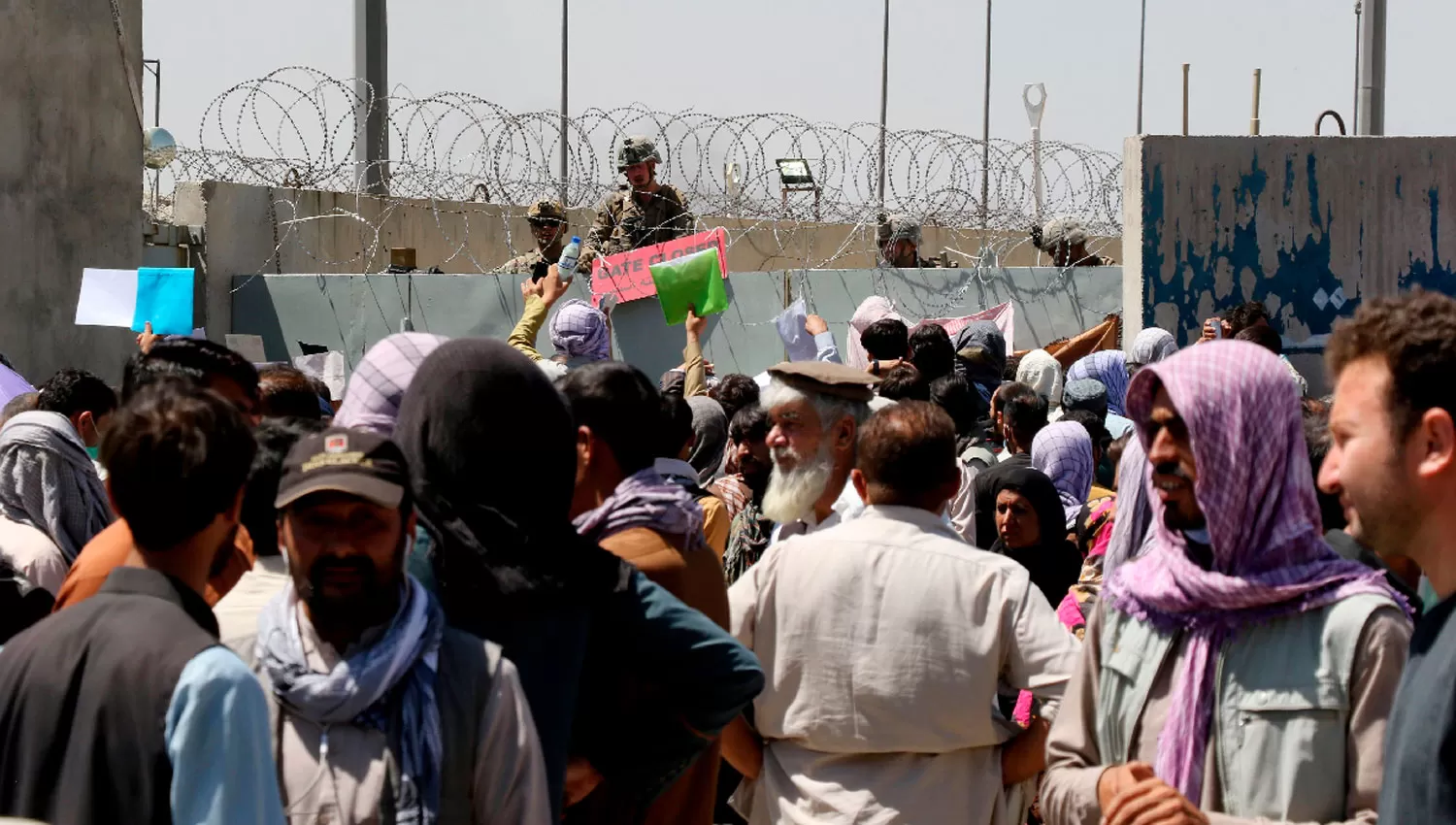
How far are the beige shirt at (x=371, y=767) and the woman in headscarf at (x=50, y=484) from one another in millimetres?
2428

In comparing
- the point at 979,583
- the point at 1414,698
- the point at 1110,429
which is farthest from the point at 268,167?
the point at 1414,698

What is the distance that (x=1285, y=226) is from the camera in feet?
33.8

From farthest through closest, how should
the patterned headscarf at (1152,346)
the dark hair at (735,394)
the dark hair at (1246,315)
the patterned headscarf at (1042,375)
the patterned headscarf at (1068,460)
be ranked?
the dark hair at (1246,315), the patterned headscarf at (1152,346), the patterned headscarf at (1042,375), the dark hair at (735,394), the patterned headscarf at (1068,460)

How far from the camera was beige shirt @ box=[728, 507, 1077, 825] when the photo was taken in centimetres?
331

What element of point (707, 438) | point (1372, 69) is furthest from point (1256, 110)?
point (707, 438)

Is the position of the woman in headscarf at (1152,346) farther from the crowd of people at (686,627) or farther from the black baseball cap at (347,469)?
the black baseball cap at (347,469)

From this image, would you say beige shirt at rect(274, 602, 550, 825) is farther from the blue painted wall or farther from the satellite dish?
the satellite dish

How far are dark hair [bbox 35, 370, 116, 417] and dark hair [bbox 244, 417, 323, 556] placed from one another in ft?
6.11

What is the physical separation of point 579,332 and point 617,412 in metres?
4.35

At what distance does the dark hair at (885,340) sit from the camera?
705 cm

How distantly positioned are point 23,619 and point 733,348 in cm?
681

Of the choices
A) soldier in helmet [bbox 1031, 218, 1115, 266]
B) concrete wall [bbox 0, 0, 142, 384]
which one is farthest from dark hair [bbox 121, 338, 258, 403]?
soldier in helmet [bbox 1031, 218, 1115, 266]

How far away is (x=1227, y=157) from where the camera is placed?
10164 millimetres

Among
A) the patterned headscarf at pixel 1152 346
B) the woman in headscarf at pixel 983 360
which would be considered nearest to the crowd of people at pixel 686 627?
the woman in headscarf at pixel 983 360
